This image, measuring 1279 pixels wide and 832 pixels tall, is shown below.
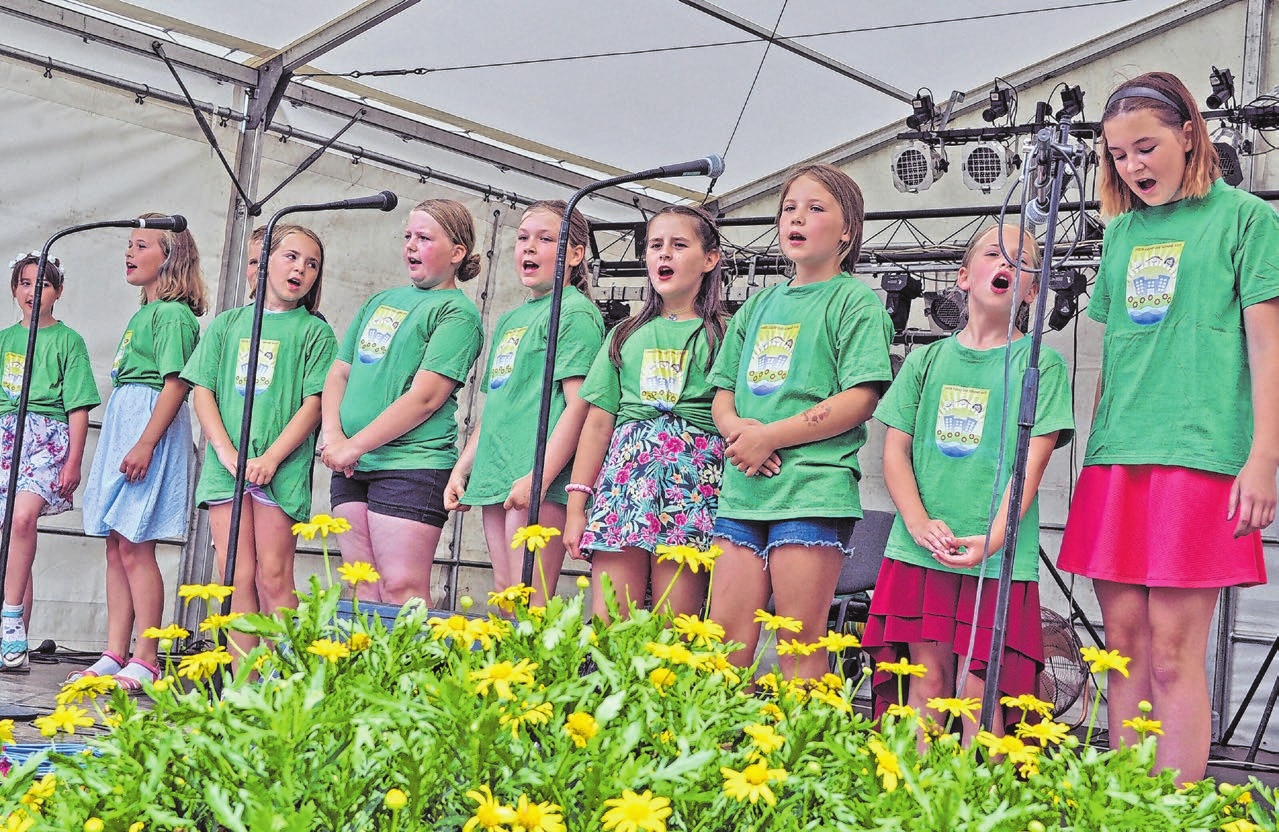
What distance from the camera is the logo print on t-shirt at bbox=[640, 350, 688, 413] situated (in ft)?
8.63

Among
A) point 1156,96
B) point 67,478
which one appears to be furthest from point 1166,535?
point 67,478

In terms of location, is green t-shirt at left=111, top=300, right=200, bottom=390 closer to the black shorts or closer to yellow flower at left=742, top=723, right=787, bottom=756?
the black shorts

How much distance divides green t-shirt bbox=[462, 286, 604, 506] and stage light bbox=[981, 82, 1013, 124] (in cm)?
408

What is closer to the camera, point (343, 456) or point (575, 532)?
point (575, 532)

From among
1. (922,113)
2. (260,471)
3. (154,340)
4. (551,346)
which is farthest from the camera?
(922,113)

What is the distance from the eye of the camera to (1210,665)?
557 centimetres

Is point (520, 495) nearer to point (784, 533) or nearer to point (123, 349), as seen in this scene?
point (784, 533)

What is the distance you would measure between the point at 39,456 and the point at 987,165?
4.70m

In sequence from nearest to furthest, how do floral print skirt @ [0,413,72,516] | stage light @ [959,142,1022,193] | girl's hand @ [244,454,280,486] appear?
girl's hand @ [244,454,280,486] < floral print skirt @ [0,413,72,516] < stage light @ [959,142,1022,193]

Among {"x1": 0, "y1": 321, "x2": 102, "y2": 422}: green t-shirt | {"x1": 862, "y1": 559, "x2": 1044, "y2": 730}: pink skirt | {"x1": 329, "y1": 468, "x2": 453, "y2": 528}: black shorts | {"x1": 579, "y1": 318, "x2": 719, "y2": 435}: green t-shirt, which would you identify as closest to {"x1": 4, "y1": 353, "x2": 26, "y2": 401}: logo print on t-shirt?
{"x1": 0, "y1": 321, "x2": 102, "y2": 422}: green t-shirt

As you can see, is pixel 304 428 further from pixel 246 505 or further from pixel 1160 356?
pixel 1160 356

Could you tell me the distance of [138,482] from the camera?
4.03m

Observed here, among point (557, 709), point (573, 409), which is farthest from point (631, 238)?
point (557, 709)

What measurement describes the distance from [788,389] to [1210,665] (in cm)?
411
